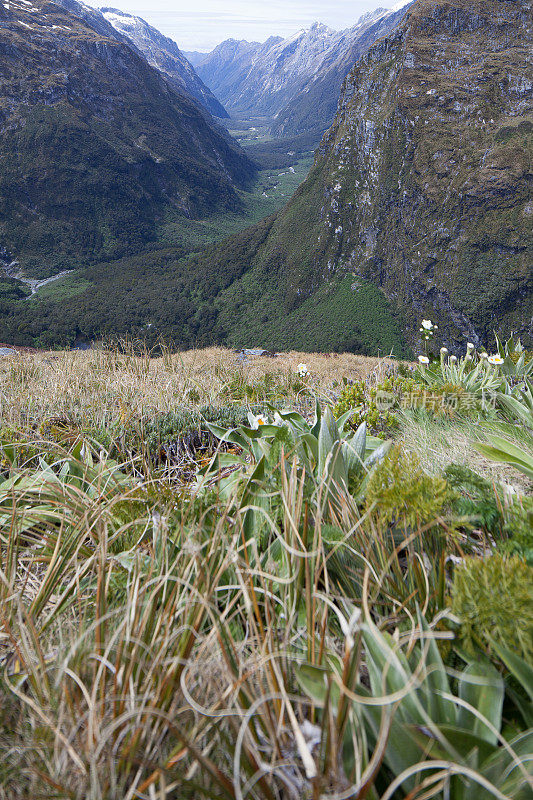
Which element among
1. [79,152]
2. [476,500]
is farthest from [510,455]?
[79,152]

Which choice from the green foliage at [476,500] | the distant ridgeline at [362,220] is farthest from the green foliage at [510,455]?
the distant ridgeline at [362,220]

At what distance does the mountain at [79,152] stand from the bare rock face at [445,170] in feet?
202

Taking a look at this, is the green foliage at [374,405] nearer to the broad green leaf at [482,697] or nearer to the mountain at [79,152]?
the broad green leaf at [482,697]

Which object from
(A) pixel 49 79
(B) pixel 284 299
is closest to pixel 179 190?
(A) pixel 49 79

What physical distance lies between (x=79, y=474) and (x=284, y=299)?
3567 inches

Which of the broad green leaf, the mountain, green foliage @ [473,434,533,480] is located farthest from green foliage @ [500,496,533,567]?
the mountain

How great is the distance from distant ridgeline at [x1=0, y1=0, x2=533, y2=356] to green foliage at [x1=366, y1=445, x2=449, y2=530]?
70428 millimetres

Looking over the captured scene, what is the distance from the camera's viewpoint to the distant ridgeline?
69500mm

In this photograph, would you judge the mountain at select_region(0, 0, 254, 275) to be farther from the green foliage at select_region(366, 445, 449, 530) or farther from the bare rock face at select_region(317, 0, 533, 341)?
the green foliage at select_region(366, 445, 449, 530)

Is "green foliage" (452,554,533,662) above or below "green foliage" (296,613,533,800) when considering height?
above

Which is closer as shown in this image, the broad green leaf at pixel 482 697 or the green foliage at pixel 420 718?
the green foliage at pixel 420 718

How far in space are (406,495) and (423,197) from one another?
8971 cm

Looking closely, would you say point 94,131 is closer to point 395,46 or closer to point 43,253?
point 43,253

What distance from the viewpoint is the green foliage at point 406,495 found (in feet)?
4.60
